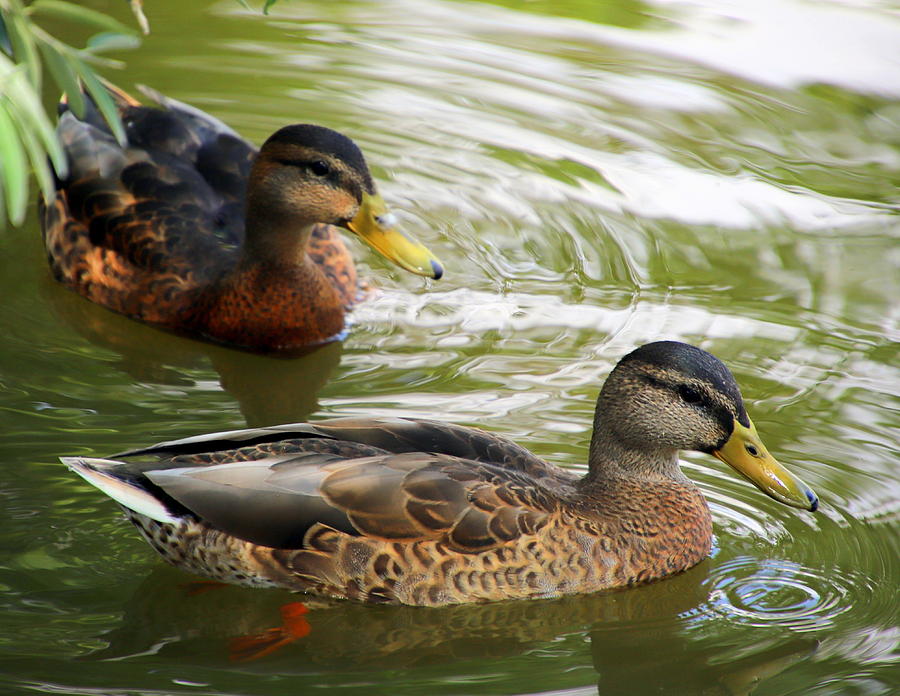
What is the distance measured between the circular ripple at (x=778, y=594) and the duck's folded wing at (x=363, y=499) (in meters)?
0.76

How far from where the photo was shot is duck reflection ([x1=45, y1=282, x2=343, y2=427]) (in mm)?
6672

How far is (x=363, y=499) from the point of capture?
515 centimetres

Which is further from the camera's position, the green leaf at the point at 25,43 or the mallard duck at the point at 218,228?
the mallard duck at the point at 218,228

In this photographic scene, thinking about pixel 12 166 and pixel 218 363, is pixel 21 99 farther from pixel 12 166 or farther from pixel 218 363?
pixel 218 363

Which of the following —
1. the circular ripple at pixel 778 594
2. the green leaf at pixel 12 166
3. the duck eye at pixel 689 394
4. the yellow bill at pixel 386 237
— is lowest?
the circular ripple at pixel 778 594

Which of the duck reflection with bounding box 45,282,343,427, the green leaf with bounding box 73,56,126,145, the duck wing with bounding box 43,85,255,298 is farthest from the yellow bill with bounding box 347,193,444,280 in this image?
the green leaf with bounding box 73,56,126,145

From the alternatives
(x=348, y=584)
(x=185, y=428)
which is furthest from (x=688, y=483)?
(x=185, y=428)

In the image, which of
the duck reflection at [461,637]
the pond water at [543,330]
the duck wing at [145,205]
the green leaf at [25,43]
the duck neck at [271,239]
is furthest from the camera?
the duck wing at [145,205]

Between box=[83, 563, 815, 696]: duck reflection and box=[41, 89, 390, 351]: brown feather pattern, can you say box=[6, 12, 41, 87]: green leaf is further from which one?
box=[41, 89, 390, 351]: brown feather pattern

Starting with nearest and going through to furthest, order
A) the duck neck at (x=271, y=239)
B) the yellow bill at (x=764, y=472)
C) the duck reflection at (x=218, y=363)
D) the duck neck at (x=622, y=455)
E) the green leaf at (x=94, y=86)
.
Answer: the green leaf at (x=94, y=86), the yellow bill at (x=764, y=472), the duck neck at (x=622, y=455), the duck reflection at (x=218, y=363), the duck neck at (x=271, y=239)

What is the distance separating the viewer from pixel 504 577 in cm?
518

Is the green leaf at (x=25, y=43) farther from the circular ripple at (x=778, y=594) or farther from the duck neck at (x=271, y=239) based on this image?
the duck neck at (x=271, y=239)

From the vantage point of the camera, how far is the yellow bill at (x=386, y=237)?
721 centimetres

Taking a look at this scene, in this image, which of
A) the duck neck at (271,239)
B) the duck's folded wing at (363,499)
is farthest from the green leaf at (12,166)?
the duck neck at (271,239)
